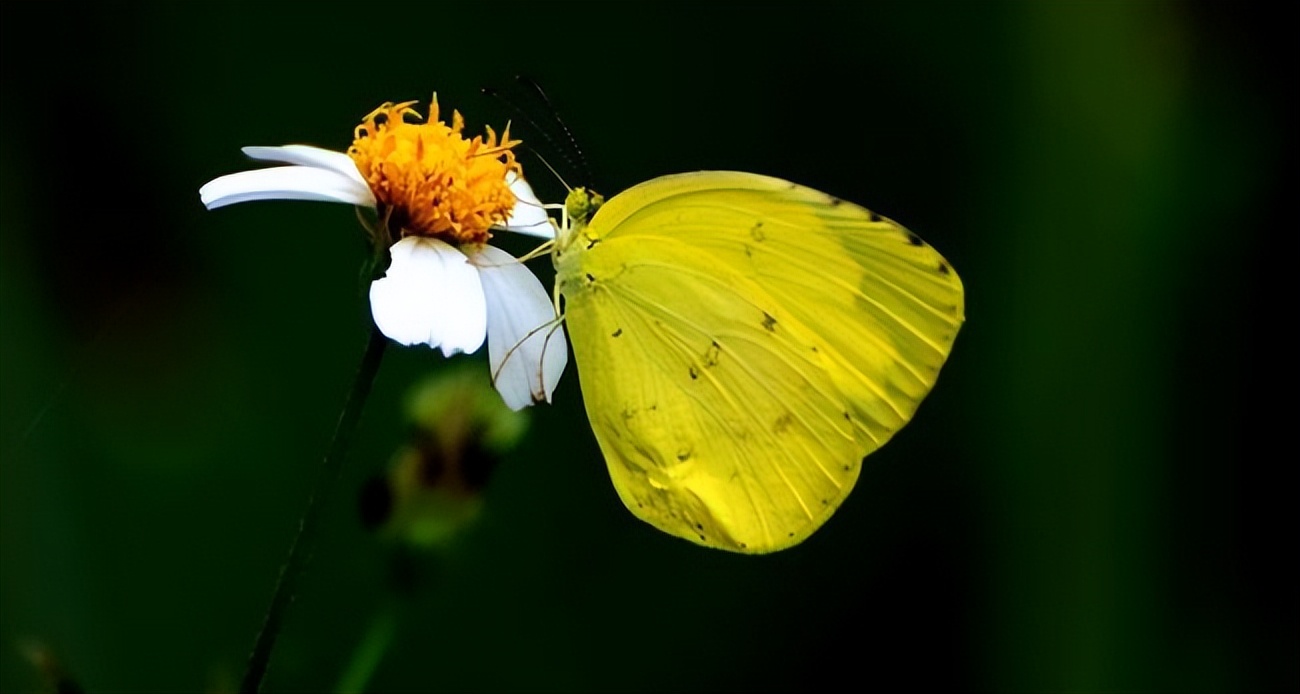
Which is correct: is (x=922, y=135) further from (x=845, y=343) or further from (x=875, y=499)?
(x=845, y=343)

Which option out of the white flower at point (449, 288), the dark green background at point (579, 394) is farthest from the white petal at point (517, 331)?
the dark green background at point (579, 394)

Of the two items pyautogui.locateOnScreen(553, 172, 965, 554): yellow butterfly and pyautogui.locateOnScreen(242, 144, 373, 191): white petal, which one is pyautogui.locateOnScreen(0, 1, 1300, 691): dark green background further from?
pyautogui.locateOnScreen(242, 144, 373, 191): white petal

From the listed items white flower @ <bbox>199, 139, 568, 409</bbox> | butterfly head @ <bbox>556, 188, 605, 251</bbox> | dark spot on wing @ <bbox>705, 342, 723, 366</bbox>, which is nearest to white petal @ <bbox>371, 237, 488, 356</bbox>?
white flower @ <bbox>199, 139, 568, 409</bbox>

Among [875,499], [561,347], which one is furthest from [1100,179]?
[561,347]

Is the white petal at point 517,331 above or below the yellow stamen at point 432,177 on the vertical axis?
below

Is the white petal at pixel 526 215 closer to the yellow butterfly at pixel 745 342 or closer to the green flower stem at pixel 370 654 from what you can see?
the yellow butterfly at pixel 745 342

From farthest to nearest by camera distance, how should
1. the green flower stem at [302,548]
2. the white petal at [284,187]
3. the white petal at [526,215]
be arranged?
the white petal at [526,215] → the white petal at [284,187] → the green flower stem at [302,548]
